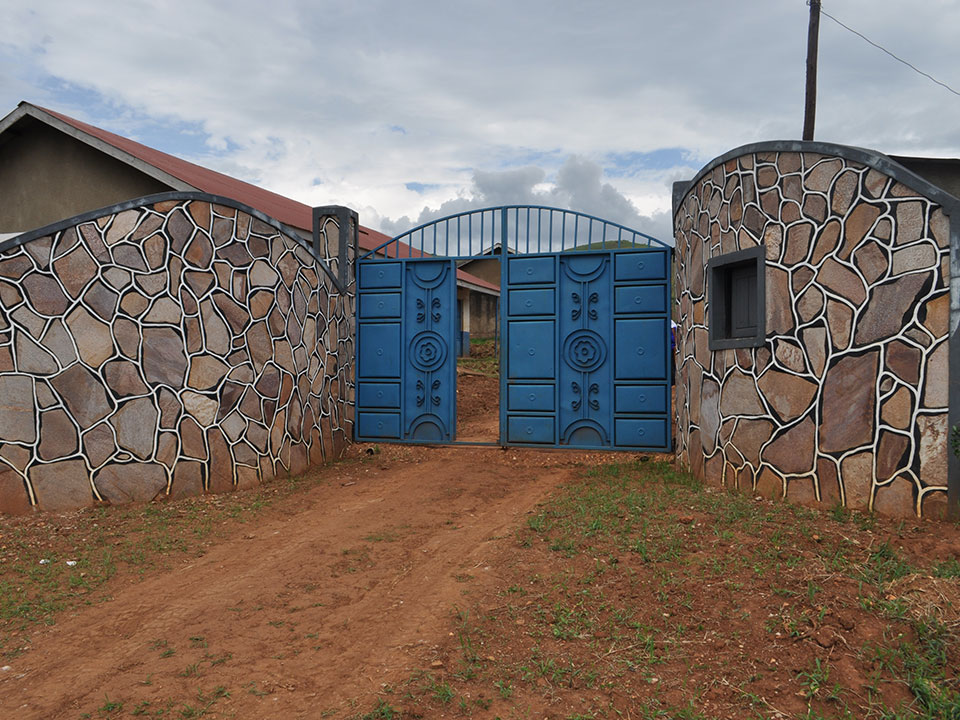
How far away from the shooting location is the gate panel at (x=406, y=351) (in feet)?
29.0

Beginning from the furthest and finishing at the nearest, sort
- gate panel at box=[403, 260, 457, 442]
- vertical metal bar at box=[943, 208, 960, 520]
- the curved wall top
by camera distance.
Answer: gate panel at box=[403, 260, 457, 442]
the curved wall top
vertical metal bar at box=[943, 208, 960, 520]

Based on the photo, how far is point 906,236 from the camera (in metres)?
5.26

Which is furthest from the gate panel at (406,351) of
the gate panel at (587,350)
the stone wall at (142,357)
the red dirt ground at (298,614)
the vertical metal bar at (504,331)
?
→ the red dirt ground at (298,614)

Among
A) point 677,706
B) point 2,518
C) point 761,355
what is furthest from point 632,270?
point 2,518

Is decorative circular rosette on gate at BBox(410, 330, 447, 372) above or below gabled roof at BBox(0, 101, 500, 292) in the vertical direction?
below

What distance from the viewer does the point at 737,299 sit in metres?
6.65

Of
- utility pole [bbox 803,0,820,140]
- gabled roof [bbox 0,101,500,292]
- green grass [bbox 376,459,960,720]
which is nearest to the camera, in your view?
green grass [bbox 376,459,960,720]

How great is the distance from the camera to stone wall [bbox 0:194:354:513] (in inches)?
252

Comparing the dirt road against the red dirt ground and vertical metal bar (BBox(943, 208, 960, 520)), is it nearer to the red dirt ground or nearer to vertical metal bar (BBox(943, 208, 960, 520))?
the red dirt ground

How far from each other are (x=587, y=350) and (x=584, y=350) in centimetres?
3

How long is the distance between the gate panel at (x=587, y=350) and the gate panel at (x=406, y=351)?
0.74 meters

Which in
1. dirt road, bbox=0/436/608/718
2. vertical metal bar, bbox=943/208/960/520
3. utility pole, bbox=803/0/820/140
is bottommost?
dirt road, bbox=0/436/608/718

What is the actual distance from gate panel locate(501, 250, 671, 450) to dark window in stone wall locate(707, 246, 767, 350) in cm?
137

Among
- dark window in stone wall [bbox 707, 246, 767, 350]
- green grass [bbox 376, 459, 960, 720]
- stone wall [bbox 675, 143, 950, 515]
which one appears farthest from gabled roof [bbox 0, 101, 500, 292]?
green grass [bbox 376, 459, 960, 720]
